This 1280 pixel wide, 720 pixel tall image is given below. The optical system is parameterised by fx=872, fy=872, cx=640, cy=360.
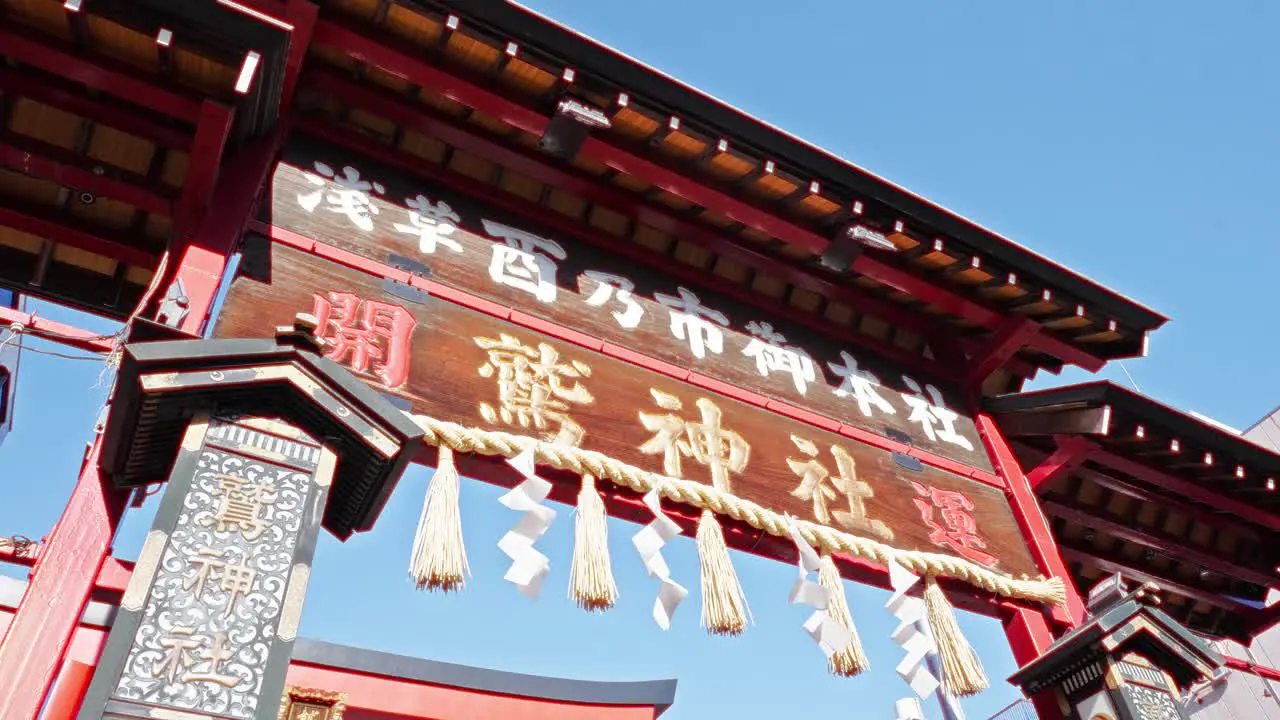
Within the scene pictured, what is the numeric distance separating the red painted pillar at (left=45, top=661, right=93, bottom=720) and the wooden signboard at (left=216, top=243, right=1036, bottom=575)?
253cm

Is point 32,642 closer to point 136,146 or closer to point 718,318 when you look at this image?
point 136,146

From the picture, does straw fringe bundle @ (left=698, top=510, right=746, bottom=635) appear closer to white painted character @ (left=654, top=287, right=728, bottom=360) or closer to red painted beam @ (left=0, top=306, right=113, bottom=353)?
white painted character @ (left=654, top=287, right=728, bottom=360)

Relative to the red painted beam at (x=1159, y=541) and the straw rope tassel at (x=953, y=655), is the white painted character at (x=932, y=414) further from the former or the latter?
the red painted beam at (x=1159, y=541)

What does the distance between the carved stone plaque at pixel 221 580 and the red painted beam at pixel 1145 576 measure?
7895 millimetres

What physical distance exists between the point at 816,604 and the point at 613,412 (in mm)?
Result: 1553

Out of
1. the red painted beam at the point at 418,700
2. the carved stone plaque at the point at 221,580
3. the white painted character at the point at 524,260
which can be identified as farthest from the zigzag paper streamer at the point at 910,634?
the red painted beam at the point at 418,700

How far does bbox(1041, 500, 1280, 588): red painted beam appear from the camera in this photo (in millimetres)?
8273

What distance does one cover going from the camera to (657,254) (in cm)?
641

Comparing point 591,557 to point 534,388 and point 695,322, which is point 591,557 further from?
point 695,322

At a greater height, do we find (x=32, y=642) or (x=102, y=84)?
(x=102, y=84)

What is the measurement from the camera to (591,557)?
4.25 metres

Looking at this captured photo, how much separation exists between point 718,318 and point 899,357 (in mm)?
1814

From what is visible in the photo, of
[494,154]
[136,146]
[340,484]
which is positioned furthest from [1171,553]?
[136,146]

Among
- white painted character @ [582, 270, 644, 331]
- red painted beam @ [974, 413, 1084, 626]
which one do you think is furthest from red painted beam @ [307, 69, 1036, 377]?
red painted beam @ [974, 413, 1084, 626]
